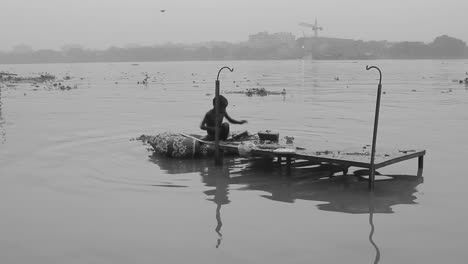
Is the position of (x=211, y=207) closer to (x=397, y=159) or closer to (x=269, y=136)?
Result: (x=269, y=136)

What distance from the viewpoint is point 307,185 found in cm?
955

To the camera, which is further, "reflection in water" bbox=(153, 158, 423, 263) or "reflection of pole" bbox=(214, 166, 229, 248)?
"reflection in water" bbox=(153, 158, 423, 263)

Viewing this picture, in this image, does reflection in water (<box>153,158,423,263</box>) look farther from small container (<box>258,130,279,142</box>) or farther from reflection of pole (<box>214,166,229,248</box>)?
small container (<box>258,130,279,142</box>)

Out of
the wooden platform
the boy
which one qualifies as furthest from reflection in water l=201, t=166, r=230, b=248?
the boy

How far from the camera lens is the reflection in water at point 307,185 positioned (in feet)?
27.3

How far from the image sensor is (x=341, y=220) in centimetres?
756

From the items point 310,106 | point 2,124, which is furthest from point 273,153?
point 310,106

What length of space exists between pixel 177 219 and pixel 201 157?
14.2ft

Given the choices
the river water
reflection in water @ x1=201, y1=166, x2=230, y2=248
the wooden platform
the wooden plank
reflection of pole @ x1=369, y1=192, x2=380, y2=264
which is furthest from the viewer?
the wooden platform

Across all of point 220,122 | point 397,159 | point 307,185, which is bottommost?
point 307,185

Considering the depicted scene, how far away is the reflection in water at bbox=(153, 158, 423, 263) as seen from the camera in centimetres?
834

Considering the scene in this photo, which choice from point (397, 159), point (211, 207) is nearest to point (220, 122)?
point (211, 207)

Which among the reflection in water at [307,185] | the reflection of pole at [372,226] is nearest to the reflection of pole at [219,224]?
the reflection in water at [307,185]

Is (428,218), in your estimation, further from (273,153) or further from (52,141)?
(52,141)
